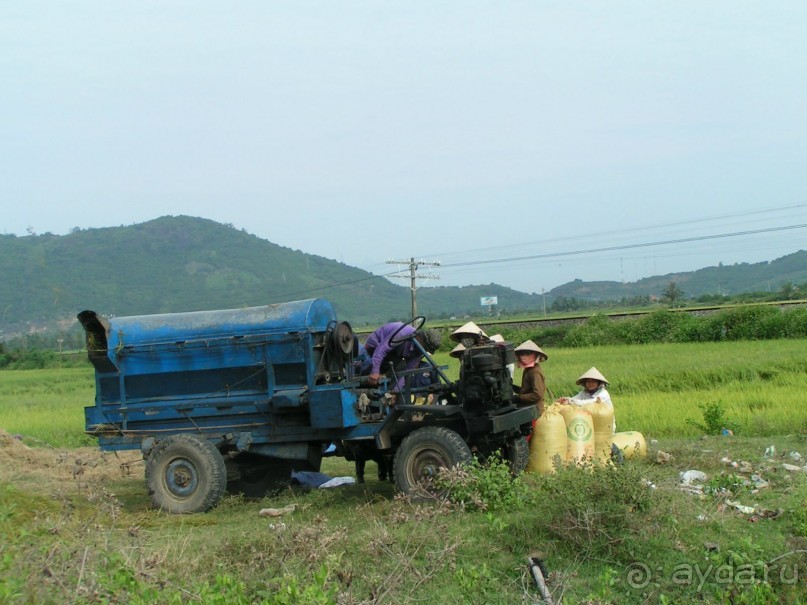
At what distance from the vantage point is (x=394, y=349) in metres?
8.54

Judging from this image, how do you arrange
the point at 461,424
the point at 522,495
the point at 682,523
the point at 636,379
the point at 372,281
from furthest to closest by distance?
the point at 372,281
the point at 636,379
the point at 461,424
the point at 522,495
the point at 682,523

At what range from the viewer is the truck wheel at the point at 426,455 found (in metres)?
7.69

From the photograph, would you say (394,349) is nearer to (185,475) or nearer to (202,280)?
(185,475)

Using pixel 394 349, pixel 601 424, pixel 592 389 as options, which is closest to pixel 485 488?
pixel 394 349

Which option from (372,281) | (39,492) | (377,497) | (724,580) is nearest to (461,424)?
(377,497)

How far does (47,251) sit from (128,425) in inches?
4889

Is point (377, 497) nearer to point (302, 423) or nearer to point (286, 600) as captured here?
point (302, 423)

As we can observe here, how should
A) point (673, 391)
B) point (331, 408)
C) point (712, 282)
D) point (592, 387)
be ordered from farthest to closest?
1. point (712, 282)
2. point (673, 391)
3. point (592, 387)
4. point (331, 408)

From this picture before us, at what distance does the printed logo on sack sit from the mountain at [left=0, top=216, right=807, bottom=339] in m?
72.9

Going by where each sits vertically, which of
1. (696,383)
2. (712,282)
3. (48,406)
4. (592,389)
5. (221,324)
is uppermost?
(712,282)

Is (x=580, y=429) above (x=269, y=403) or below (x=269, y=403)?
below

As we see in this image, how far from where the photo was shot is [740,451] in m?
9.42

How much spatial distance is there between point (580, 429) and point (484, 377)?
1.37 meters

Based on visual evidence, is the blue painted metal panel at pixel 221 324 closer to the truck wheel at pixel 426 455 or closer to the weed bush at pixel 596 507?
the truck wheel at pixel 426 455
